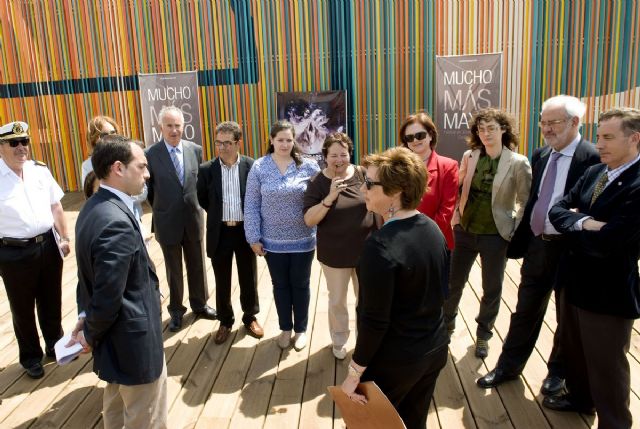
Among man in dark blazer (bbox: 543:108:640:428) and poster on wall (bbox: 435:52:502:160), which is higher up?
poster on wall (bbox: 435:52:502:160)

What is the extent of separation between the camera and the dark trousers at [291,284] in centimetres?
355

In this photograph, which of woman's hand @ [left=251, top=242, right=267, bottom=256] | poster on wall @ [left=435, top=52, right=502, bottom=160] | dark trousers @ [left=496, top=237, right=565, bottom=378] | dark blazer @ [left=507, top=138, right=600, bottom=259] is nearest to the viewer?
dark blazer @ [left=507, top=138, right=600, bottom=259]

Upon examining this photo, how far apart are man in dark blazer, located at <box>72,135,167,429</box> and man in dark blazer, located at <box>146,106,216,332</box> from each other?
1.61m

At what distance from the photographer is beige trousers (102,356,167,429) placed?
2.26 m

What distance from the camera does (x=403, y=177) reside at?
75.8 inches

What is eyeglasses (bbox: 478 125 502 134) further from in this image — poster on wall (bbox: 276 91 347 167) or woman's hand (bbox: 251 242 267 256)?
poster on wall (bbox: 276 91 347 167)

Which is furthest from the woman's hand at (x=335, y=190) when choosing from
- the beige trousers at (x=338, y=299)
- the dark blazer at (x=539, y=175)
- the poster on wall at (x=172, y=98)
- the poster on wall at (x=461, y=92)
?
the poster on wall at (x=172, y=98)

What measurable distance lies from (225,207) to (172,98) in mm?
5312

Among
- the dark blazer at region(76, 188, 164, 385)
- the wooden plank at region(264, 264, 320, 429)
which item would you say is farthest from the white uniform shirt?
the wooden plank at region(264, 264, 320, 429)

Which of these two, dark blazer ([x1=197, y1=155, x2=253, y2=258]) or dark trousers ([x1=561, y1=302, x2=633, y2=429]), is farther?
dark blazer ([x1=197, y1=155, x2=253, y2=258])

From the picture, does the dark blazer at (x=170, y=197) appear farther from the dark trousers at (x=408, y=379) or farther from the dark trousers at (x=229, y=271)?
the dark trousers at (x=408, y=379)

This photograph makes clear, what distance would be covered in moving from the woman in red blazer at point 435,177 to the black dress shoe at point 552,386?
1.06m

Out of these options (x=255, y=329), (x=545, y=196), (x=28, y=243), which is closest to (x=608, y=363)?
→ (x=545, y=196)

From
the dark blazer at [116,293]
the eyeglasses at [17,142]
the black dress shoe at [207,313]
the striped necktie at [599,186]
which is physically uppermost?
the eyeglasses at [17,142]
